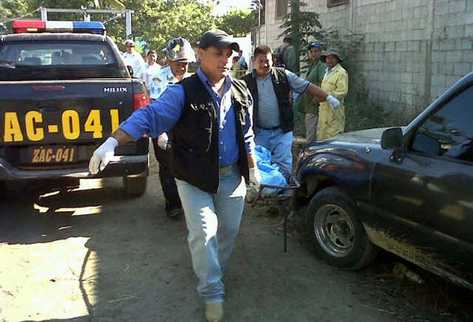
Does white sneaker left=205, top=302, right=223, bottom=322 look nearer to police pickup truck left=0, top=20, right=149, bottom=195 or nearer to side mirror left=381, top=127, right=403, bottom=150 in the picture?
side mirror left=381, top=127, right=403, bottom=150

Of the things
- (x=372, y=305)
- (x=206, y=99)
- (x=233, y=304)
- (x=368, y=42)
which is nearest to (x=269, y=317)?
(x=233, y=304)

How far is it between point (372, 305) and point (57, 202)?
3.67m

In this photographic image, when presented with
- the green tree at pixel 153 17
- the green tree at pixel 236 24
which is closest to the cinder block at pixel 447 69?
the green tree at pixel 153 17

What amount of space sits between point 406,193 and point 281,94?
6.61 ft

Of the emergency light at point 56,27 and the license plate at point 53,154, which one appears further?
the emergency light at point 56,27

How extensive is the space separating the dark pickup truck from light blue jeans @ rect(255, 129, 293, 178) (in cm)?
93

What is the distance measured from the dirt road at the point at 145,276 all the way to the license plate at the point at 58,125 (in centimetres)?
84

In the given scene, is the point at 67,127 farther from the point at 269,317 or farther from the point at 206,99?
the point at 269,317

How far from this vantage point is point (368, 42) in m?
10.7

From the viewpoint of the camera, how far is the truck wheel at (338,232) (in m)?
3.94

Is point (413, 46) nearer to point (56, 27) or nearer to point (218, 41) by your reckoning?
point (56, 27)

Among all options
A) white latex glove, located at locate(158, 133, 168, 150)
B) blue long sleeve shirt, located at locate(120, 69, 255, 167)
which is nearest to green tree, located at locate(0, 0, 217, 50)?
white latex glove, located at locate(158, 133, 168, 150)

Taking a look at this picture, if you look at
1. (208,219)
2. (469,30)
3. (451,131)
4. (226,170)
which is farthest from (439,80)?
(208,219)

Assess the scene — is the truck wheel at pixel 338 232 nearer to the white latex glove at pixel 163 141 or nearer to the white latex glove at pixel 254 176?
the white latex glove at pixel 254 176
